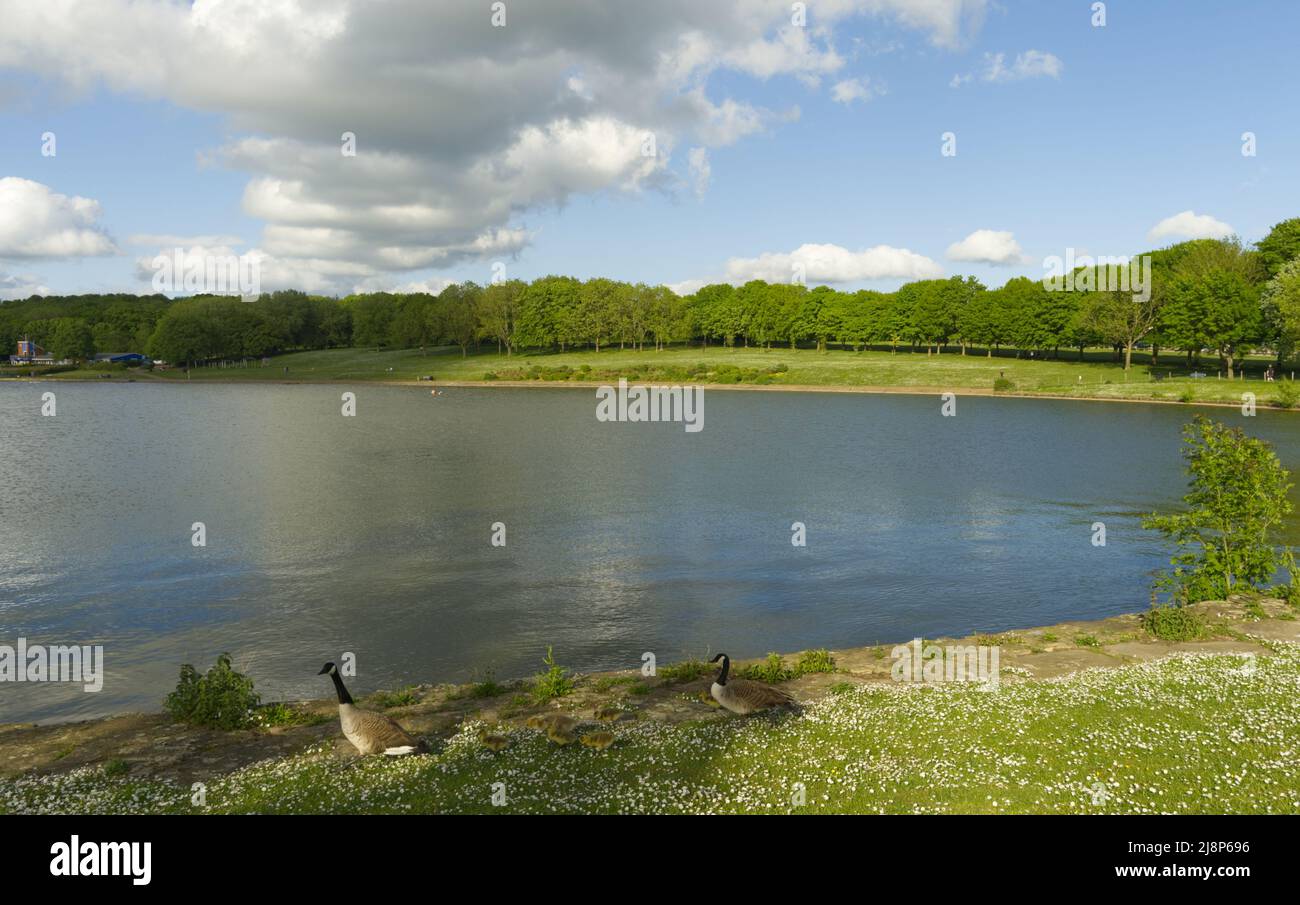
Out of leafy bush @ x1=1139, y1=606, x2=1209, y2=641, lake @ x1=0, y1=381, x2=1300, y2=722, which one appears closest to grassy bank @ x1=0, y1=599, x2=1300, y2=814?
leafy bush @ x1=1139, y1=606, x2=1209, y2=641

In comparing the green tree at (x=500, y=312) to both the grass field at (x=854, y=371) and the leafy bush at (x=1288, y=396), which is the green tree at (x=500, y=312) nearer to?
the grass field at (x=854, y=371)

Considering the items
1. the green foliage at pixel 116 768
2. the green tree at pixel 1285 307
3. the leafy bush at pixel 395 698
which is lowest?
the leafy bush at pixel 395 698

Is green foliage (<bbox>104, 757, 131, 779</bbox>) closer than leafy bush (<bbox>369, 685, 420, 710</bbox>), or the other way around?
green foliage (<bbox>104, 757, 131, 779</bbox>)

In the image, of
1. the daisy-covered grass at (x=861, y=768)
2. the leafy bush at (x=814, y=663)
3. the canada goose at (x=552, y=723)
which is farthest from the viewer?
the leafy bush at (x=814, y=663)

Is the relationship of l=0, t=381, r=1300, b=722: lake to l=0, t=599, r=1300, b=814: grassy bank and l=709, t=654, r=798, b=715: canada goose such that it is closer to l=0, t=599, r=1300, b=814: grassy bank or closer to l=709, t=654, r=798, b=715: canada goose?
l=0, t=599, r=1300, b=814: grassy bank

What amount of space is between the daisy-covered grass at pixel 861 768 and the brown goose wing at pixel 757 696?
0.46 m

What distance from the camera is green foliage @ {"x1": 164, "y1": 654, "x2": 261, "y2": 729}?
1836 cm

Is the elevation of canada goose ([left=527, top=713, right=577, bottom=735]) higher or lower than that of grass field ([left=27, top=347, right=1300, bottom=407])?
lower

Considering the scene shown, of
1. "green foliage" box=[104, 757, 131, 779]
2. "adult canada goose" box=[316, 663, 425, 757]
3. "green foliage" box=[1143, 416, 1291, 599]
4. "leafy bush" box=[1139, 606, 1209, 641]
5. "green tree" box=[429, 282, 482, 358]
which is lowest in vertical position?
"green foliage" box=[104, 757, 131, 779]

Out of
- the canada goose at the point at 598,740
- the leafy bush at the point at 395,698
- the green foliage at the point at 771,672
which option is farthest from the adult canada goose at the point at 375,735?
the green foliage at the point at 771,672

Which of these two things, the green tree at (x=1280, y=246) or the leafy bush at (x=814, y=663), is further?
the green tree at (x=1280, y=246)

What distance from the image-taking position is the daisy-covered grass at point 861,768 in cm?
1206

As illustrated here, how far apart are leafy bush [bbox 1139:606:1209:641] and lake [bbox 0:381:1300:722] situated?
570 centimetres

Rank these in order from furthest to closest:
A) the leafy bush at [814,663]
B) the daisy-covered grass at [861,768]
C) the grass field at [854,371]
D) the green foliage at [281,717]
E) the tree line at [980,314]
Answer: the tree line at [980,314] < the grass field at [854,371] < the leafy bush at [814,663] < the green foliage at [281,717] < the daisy-covered grass at [861,768]
